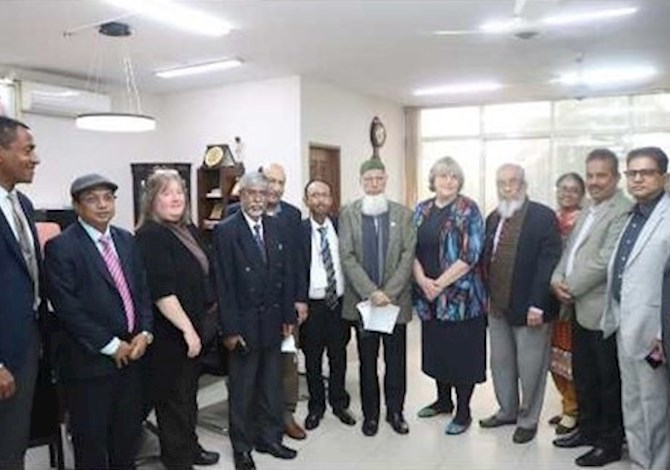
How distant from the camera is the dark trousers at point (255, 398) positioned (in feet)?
9.76

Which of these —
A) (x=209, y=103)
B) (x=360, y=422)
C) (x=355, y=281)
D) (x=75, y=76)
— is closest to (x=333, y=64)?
(x=209, y=103)

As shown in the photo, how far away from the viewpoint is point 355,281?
11.1 ft

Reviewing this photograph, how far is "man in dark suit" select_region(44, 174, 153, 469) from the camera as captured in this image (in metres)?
2.25

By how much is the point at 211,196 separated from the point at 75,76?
1909 mm

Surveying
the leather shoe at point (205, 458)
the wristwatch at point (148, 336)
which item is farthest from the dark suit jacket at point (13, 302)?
the leather shoe at point (205, 458)

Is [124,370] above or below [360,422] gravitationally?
above

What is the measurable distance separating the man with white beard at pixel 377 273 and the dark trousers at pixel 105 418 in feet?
4.51

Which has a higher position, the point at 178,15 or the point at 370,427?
the point at 178,15

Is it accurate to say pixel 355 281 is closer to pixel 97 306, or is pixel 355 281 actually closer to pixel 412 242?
pixel 412 242

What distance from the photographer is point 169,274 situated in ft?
8.57

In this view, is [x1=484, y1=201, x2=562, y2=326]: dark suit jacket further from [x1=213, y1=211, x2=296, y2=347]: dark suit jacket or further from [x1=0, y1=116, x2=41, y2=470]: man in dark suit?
[x1=0, y1=116, x2=41, y2=470]: man in dark suit

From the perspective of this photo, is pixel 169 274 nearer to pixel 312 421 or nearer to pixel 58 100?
pixel 312 421

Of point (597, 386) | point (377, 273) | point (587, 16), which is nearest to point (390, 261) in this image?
point (377, 273)

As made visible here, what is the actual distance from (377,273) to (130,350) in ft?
4.97
